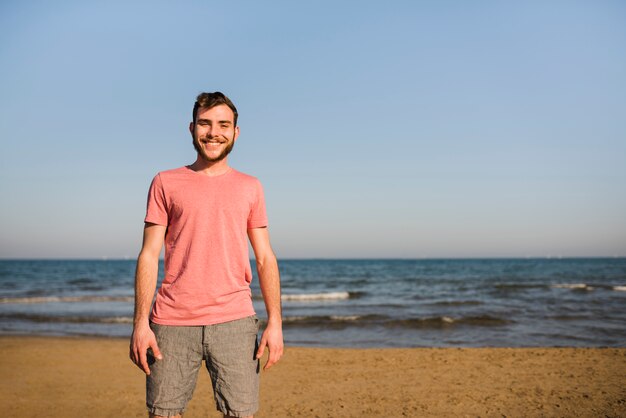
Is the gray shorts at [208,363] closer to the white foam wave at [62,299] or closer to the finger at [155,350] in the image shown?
the finger at [155,350]

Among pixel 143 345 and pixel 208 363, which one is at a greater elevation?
pixel 143 345

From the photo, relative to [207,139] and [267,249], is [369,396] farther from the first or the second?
[207,139]

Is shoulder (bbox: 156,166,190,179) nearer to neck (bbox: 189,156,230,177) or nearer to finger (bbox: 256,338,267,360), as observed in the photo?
neck (bbox: 189,156,230,177)

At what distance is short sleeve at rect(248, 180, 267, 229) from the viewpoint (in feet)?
9.09

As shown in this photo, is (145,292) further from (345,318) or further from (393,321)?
(345,318)

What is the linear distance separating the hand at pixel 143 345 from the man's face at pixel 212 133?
2.96 ft

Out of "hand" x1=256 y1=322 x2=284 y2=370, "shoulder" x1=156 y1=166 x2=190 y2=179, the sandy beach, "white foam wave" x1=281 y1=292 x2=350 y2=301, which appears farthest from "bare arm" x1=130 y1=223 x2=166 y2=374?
"white foam wave" x1=281 y1=292 x2=350 y2=301

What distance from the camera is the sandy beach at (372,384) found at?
18.8 ft

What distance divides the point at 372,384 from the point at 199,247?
16.1 ft

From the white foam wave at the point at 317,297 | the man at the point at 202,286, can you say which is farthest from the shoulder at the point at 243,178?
the white foam wave at the point at 317,297

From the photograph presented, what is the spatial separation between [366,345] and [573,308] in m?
9.94

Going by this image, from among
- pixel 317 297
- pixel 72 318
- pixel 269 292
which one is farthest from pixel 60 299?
pixel 269 292

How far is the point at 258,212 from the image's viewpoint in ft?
9.13

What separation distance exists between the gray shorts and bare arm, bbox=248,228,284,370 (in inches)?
3.5
